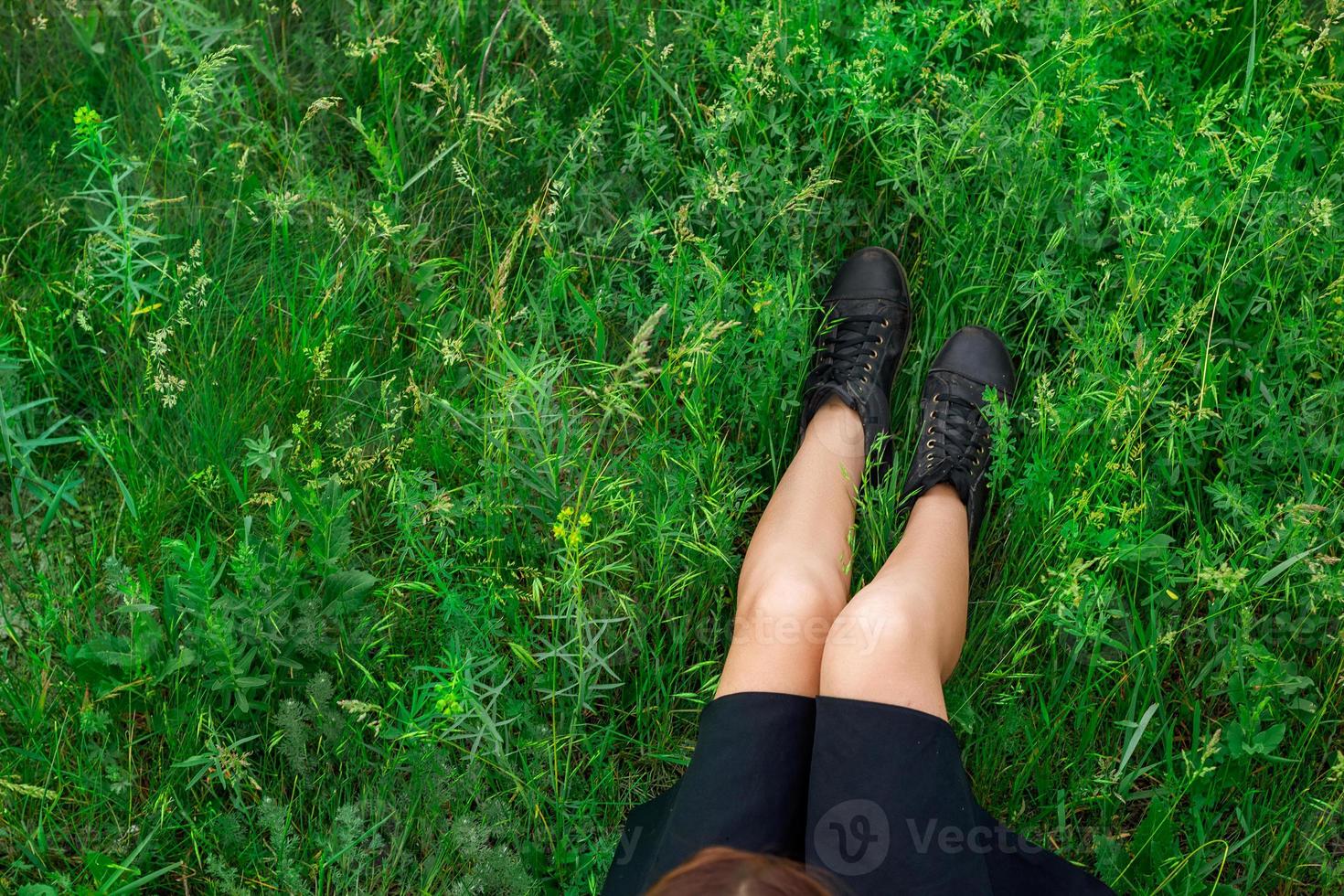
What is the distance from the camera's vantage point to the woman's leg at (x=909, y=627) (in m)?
1.82

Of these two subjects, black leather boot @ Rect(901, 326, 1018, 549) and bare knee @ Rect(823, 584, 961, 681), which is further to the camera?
black leather boot @ Rect(901, 326, 1018, 549)

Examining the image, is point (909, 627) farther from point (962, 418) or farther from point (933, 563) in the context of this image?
point (962, 418)

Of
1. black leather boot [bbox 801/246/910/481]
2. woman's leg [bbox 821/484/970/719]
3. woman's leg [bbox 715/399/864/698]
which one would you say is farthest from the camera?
black leather boot [bbox 801/246/910/481]

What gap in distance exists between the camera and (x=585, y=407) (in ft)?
8.19

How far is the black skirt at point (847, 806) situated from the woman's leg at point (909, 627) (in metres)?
0.06

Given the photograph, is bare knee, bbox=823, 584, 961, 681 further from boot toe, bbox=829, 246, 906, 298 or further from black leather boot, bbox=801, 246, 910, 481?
boot toe, bbox=829, 246, 906, 298

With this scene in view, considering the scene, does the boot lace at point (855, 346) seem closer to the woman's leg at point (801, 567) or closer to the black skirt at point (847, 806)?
the woman's leg at point (801, 567)

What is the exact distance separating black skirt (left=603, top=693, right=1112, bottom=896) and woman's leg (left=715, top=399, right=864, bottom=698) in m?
0.09

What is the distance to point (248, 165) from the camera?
261 centimetres

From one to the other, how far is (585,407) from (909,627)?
107 cm

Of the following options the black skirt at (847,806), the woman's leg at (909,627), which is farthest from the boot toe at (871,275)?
the black skirt at (847,806)

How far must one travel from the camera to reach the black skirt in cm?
160

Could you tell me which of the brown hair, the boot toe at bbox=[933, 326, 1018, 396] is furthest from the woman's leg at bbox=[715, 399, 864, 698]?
the brown hair

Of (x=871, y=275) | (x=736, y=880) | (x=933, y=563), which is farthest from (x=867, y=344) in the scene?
(x=736, y=880)
